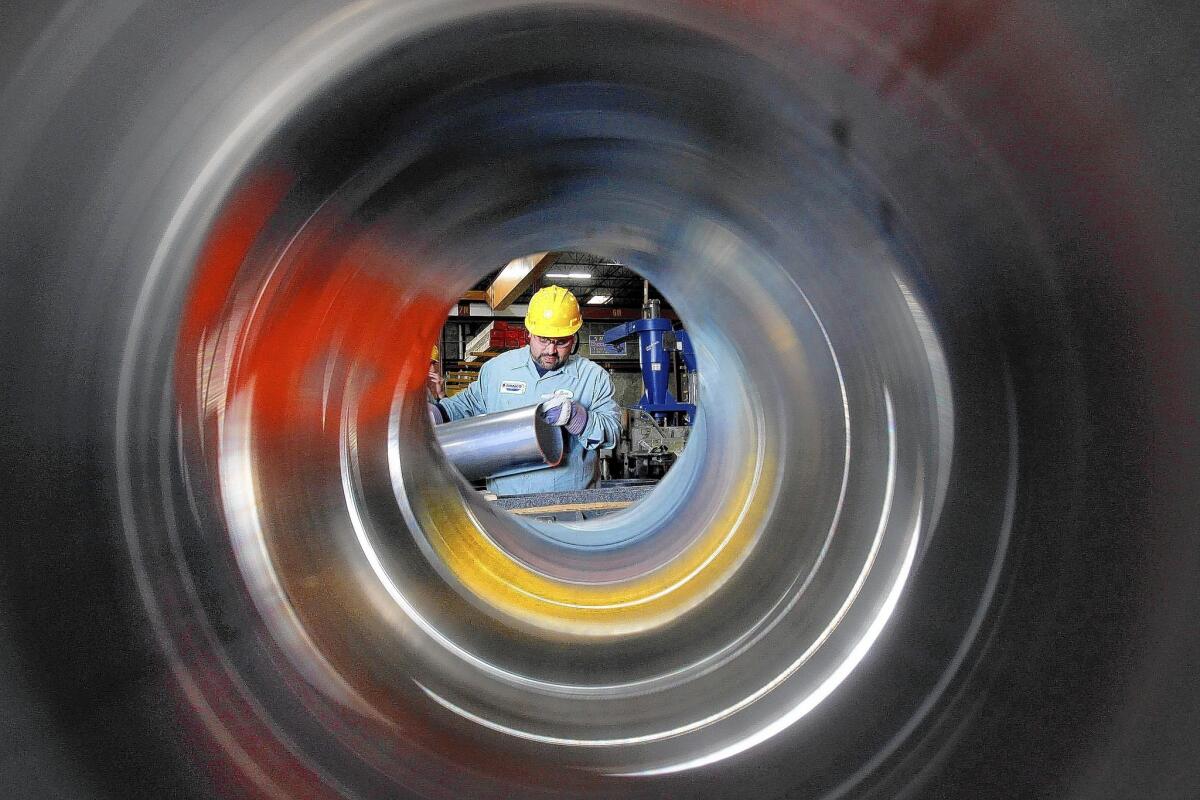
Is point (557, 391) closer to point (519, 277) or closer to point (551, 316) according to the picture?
point (551, 316)

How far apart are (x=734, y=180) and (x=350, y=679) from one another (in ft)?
1.13

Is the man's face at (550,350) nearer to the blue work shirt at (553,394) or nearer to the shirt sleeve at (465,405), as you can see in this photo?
the blue work shirt at (553,394)

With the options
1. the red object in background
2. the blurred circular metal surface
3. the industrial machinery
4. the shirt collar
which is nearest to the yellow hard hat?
the shirt collar

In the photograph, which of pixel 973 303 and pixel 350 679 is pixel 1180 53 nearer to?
pixel 973 303

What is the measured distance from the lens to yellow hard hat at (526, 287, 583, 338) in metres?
2.79

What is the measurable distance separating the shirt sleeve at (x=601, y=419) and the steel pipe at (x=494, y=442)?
0.69m

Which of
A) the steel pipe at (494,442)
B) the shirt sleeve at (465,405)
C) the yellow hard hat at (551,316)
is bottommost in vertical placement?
the steel pipe at (494,442)

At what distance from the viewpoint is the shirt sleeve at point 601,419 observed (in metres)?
2.81

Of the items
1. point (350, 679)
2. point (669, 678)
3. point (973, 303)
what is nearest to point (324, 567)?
point (350, 679)

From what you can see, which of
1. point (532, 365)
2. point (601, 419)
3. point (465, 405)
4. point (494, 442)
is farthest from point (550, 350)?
point (494, 442)

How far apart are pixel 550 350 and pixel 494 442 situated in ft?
3.03

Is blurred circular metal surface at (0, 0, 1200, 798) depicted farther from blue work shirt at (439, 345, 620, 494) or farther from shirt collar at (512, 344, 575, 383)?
shirt collar at (512, 344, 575, 383)

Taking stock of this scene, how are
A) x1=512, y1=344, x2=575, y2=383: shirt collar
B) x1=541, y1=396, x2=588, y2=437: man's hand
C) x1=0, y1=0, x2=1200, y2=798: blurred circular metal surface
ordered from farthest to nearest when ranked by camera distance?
1. x1=512, y1=344, x2=575, y2=383: shirt collar
2. x1=541, y1=396, x2=588, y2=437: man's hand
3. x1=0, y1=0, x2=1200, y2=798: blurred circular metal surface

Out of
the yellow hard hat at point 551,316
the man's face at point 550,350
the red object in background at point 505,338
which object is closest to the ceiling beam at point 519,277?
the yellow hard hat at point 551,316
